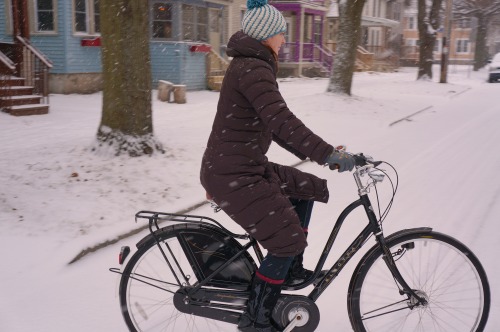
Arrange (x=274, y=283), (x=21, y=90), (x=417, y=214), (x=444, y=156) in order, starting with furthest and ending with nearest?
(x=21, y=90) < (x=444, y=156) < (x=417, y=214) < (x=274, y=283)

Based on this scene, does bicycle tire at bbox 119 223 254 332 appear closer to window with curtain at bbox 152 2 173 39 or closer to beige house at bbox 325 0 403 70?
window with curtain at bbox 152 2 173 39

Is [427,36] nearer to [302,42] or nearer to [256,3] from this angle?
[302,42]

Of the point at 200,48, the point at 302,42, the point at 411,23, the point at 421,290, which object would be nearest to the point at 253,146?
the point at 421,290

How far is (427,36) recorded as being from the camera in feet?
84.8

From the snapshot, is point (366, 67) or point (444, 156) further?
point (366, 67)

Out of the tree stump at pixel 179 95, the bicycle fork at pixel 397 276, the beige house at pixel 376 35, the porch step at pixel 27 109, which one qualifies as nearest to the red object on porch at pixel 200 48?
the tree stump at pixel 179 95

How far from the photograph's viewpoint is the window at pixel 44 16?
17609 mm

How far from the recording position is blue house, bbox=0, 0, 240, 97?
17516 millimetres

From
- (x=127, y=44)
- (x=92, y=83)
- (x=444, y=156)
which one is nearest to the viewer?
(x=127, y=44)

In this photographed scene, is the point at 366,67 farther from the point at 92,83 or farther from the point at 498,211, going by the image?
the point at 498,211

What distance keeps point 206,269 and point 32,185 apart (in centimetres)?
402

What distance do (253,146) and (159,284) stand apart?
1.10m

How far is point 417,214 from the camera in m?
5.90

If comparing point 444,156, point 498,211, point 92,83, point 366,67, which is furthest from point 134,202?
point 366,67
